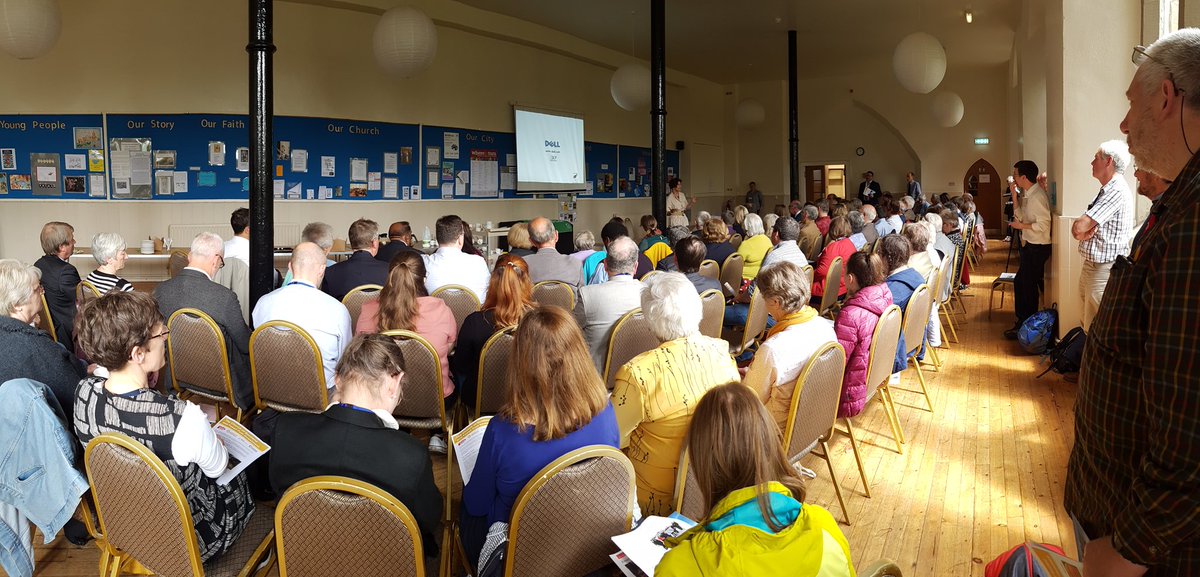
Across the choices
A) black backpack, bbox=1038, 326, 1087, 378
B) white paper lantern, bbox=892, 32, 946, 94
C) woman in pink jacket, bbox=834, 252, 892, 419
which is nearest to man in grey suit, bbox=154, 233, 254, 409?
woman in pink jacket, bbox=834, 252, 892, 419

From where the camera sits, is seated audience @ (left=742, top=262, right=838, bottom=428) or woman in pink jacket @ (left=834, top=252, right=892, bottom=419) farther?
woman in pink jacket @ (left=834, top=252, right=892, bottom=419)

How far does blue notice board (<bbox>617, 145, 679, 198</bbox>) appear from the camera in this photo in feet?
49.1

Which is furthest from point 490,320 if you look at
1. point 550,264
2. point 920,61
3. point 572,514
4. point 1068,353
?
point 920,61

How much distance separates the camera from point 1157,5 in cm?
522

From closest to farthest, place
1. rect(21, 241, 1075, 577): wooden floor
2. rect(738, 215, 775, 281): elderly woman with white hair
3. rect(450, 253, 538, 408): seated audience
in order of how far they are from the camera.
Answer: rect(21, 241, 1075, 577): wooden floor → rect(450, 253, 538, 408): seated audience → rect(738, 215, 775, 281): elderly woman with white hair

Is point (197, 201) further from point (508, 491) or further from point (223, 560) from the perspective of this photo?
point (508, 491)

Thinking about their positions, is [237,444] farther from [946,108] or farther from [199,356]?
[946,108]

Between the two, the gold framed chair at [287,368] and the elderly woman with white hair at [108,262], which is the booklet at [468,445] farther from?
the elderly woman with white hair at [108,262]

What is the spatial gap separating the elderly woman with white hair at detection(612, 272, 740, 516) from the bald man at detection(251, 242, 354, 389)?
1731mm

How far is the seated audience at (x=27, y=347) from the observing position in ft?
8.86

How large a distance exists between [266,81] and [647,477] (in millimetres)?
3784

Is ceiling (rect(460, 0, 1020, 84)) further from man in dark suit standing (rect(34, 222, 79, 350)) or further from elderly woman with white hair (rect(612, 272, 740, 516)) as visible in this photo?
A: elderly woman with white hair (rect(612, 272, 740, 516))

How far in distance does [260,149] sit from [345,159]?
4.82m

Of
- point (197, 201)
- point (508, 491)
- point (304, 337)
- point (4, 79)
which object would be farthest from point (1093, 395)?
point (4, 79)
